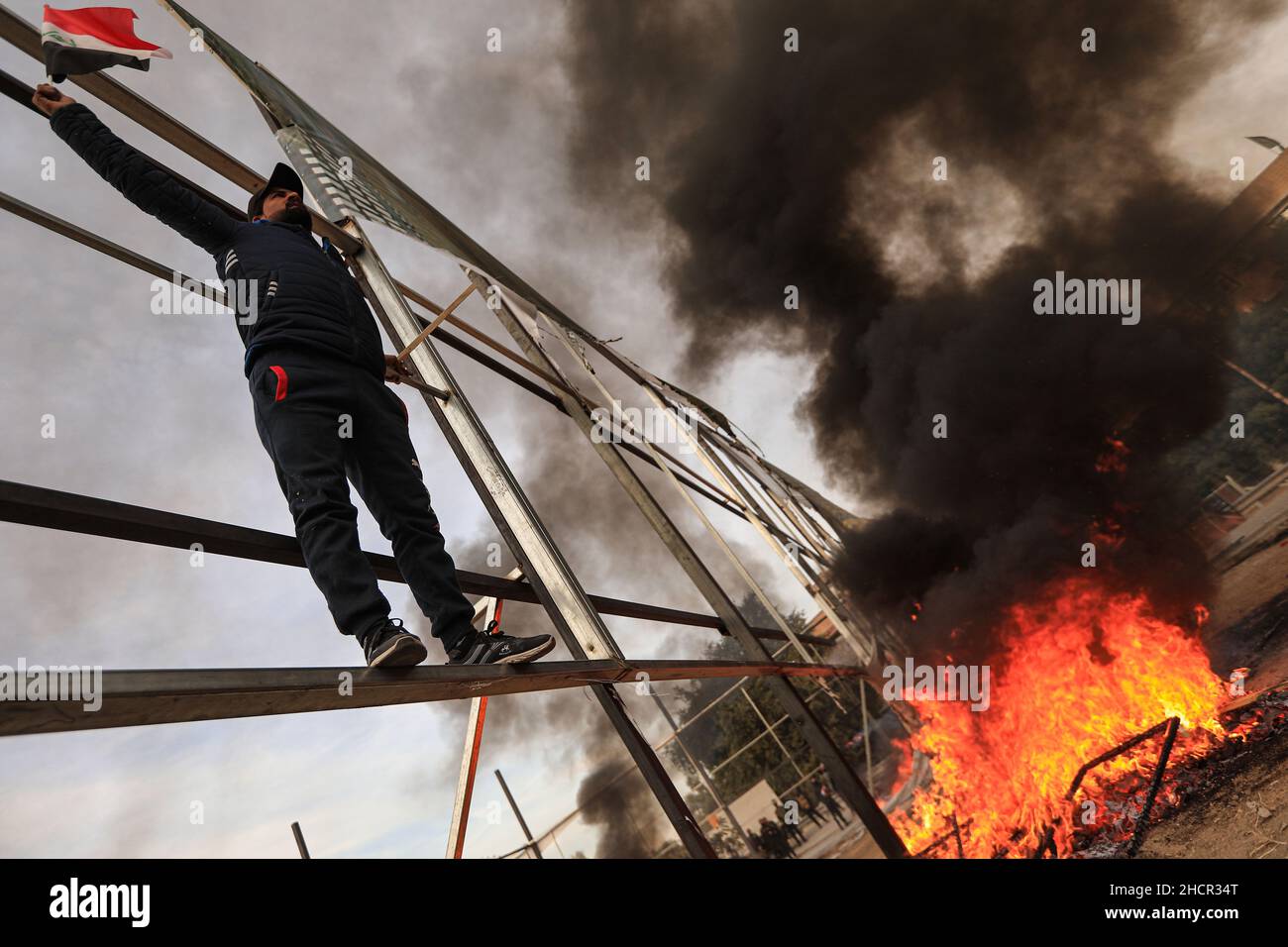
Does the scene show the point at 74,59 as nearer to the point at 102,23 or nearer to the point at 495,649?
the point at 102,23

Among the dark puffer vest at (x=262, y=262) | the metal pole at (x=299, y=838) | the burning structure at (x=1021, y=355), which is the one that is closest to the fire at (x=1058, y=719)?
the burning structure at (x=1021, y=355)

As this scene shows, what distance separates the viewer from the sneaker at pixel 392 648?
1353mm

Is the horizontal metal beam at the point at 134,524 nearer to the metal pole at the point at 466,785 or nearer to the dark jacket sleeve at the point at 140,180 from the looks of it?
the dark jacket sleeve at the point at 140,180

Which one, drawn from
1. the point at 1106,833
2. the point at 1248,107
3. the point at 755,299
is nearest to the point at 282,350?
the point at 1106,833

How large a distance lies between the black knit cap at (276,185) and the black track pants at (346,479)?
1049 millimetres

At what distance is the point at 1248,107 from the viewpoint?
1631 centimetres

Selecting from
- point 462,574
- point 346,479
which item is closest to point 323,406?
point 346,479

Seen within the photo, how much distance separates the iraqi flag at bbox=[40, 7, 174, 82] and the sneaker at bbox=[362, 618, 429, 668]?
6.02ft

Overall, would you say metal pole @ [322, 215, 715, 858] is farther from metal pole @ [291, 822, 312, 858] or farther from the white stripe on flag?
metal pole @ [291, 822, 312, 858]

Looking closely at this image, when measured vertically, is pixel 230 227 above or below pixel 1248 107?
below

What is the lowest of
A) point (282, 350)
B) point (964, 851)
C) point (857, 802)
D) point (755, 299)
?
point (964, 851)
